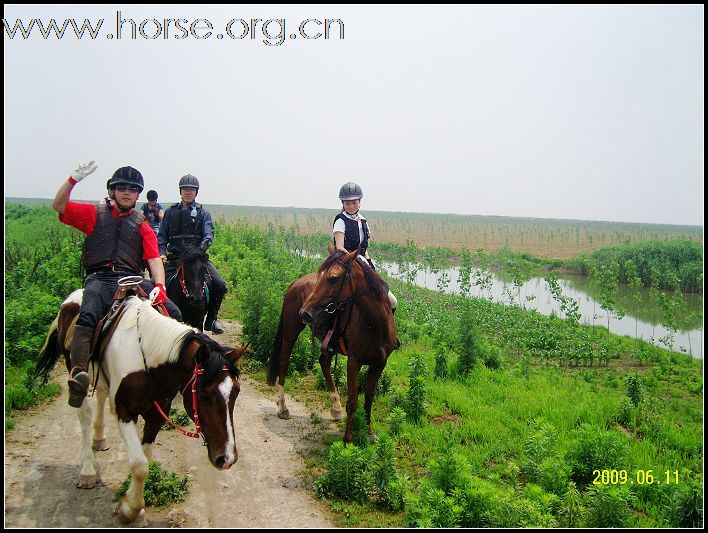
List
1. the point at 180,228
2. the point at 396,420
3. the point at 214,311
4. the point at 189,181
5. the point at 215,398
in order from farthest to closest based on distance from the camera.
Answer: the point at 214,311 → the point at 189,181 → the point at 180,228 → the point at 396,420 → the point at 215,398

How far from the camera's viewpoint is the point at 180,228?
816 cm

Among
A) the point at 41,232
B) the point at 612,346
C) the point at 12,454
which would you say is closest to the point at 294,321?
the point at 12,454

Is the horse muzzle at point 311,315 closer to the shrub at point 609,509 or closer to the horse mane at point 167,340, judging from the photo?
the horse mane at point 167,340

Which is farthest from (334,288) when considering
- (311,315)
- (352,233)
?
(352,233)

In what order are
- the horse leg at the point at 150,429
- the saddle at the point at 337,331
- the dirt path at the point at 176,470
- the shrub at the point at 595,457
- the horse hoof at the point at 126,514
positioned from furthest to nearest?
the saddle at the point at 337,331, the shrub at the point at 595,457, the horse leg at the point at 150,429, the dirt path at the point at 176,470, the horse hoof at the point at 126,514

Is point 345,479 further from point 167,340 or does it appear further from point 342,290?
point 167,340

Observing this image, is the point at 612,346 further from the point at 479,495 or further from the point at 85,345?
the point at 85,345

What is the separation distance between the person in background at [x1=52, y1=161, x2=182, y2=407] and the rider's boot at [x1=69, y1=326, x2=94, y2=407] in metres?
0.01

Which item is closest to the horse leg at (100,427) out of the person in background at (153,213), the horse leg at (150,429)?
the horse leg at (150,429)

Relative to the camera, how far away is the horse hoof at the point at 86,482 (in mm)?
4688

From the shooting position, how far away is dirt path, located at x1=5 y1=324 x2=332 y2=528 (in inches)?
171

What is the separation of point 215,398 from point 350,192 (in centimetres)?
400

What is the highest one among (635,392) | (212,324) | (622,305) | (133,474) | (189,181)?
(189,181)

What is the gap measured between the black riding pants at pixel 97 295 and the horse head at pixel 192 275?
8.29ft
